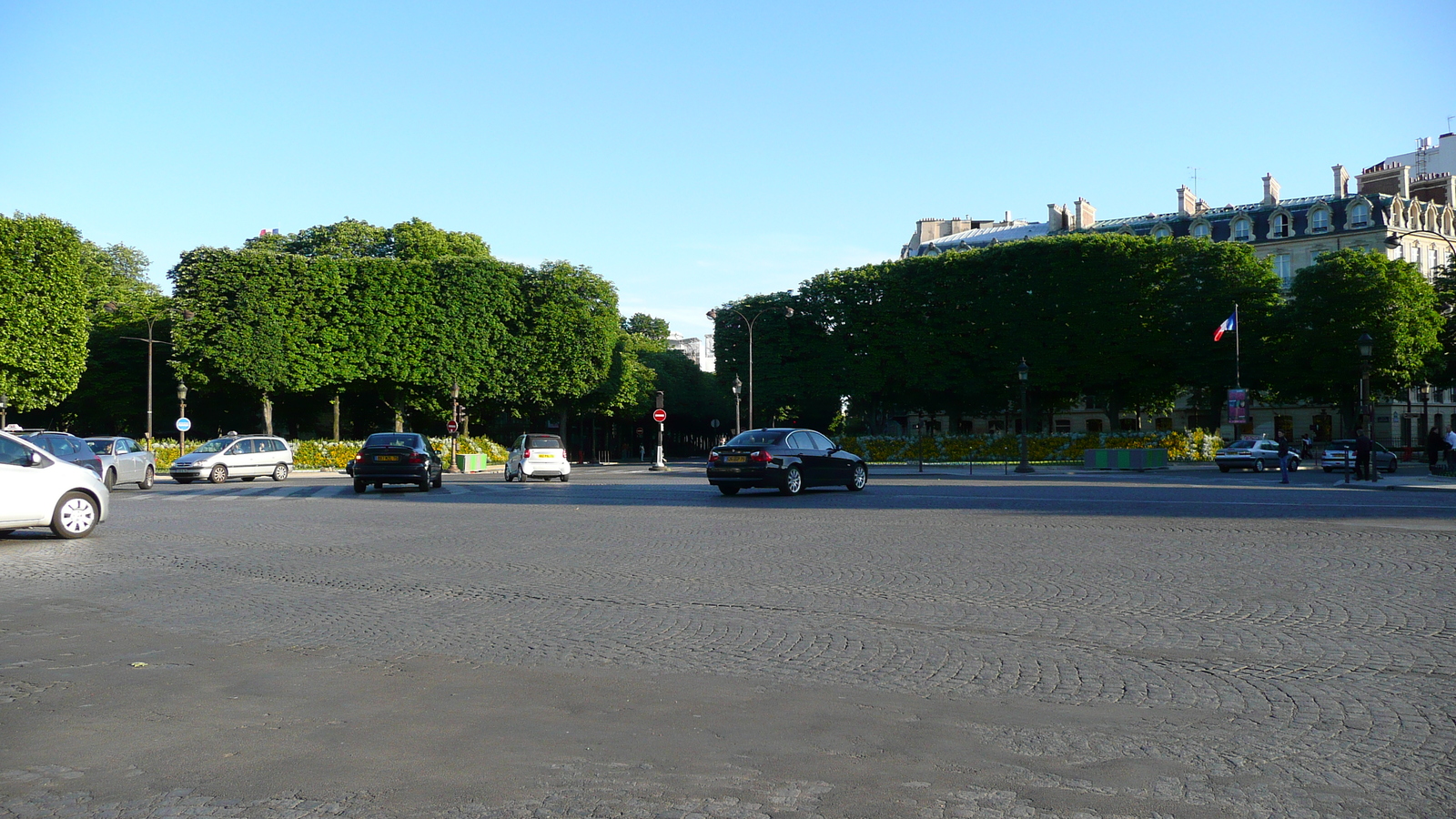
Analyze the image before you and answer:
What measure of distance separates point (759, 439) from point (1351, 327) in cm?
4690

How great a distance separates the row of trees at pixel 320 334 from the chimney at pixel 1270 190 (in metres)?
48.7

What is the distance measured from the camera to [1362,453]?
32.6m

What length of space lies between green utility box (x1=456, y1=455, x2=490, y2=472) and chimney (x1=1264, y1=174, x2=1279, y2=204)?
6281 cm

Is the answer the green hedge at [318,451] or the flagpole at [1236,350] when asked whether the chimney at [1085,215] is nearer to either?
the flagpole at [1236,350]

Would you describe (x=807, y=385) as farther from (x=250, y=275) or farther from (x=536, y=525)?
(x=536, y=525)

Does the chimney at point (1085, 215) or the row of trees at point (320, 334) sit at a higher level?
the chimney at point (1085, 215)

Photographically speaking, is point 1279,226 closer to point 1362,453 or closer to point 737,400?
point 737,400

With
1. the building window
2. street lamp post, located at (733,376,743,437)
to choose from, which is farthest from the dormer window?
street lamp post, located at (733,376,743,437)

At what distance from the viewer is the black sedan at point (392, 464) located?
93.6 ft

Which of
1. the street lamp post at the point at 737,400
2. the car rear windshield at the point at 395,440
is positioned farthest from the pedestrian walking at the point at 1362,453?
the car rear windshield at the point at 395,440

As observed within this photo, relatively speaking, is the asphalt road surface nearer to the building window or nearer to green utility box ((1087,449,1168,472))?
green utility box ((1087,449,1168,472))

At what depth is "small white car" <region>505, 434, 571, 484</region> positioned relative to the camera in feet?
120

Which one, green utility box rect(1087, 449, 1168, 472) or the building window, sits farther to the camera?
the building window

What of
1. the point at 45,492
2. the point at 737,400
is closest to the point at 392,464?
the point at 45,492
